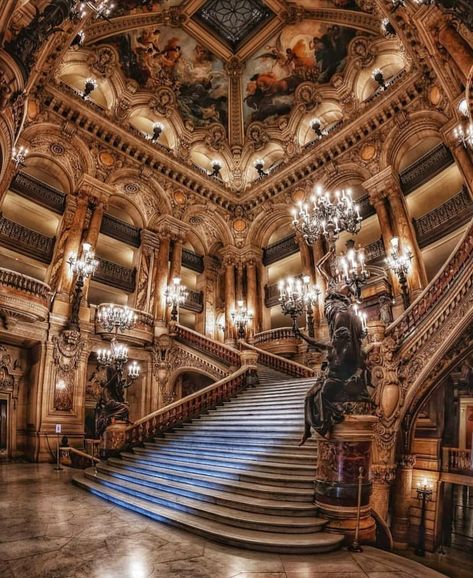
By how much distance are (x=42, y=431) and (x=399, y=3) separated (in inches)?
674

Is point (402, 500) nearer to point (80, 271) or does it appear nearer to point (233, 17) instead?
point (80, 271)

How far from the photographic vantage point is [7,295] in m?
9.91

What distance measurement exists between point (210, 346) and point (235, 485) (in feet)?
27.9

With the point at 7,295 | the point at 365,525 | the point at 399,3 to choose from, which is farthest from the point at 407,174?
the point at 7,295

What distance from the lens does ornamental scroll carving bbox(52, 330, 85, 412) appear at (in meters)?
11.1

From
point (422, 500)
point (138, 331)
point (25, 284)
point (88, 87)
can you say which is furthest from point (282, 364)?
point (88, 87)

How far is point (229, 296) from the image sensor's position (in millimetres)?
A: 17734

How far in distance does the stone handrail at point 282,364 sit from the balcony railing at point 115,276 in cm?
607

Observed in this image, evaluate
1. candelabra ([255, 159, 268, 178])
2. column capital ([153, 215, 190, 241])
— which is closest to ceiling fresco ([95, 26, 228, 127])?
candelabra ([255, 159, 268, 178])

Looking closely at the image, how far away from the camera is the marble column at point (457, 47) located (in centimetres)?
929

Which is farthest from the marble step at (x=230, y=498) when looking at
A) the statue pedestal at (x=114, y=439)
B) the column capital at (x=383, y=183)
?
the column capital at (x=383, y=183)

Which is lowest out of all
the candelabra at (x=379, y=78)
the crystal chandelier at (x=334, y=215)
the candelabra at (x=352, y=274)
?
the candelabra at (x=352, y=274)

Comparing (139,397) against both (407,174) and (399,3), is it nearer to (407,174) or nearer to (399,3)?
(407,174)

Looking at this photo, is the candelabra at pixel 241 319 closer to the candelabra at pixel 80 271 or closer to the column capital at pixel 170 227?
the column capital at pixel 170 227
